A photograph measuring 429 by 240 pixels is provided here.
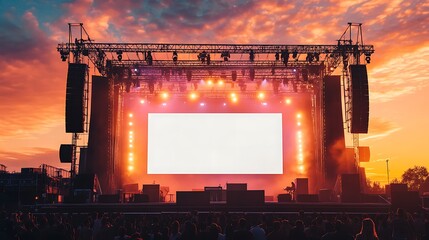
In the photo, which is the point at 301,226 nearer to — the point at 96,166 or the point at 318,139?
the point at 96,166

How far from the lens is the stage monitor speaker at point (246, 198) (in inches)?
755

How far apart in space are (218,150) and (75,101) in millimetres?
10036

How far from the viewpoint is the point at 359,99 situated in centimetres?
2339

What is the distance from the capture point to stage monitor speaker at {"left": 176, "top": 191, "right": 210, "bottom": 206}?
64.0 feet

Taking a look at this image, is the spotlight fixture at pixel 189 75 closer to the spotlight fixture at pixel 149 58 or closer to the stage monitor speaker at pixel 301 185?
the spotlight fixture at pixel 149 58

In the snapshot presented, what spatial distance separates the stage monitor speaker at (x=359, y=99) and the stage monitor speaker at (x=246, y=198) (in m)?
7.25

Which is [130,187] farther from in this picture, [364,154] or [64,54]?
[364,154]

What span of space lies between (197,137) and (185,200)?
10.5 m

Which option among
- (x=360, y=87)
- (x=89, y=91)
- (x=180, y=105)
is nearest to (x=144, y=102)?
(x=180, y=105)

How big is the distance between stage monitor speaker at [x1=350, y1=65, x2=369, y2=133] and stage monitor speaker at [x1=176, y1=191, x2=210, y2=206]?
884 cm

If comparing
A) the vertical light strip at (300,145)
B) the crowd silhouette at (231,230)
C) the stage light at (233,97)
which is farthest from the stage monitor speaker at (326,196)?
the crowd silhouette at (231,230)

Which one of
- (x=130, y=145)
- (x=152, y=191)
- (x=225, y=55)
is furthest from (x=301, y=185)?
(x=130, y=145)

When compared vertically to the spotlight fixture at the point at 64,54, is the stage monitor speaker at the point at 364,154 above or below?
below

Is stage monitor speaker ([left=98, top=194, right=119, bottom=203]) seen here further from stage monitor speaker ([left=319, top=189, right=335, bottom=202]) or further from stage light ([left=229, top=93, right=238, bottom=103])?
stage light ([left=229, top=93, right=238, bottom=103])
